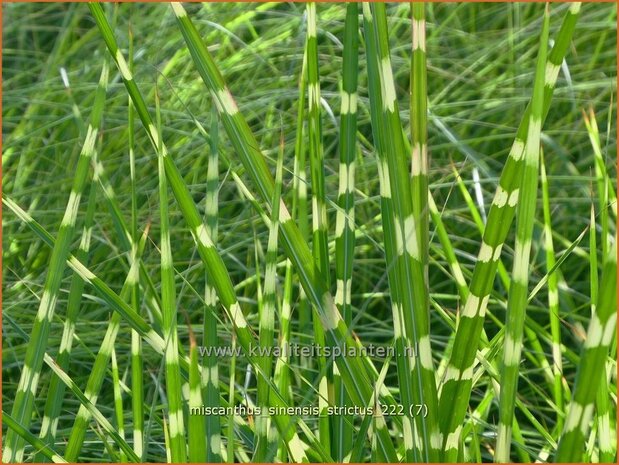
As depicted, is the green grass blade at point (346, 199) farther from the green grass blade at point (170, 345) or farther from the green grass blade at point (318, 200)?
the green grass blade at point (170, 345)

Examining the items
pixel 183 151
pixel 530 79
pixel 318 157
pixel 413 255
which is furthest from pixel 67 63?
pixel 413 255

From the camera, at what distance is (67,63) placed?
1.58 m

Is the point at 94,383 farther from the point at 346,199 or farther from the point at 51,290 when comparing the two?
the point at 346,199

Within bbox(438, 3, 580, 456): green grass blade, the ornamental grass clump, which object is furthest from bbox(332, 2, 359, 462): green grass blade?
bbox(438, 3, 580, 456): green grass blade

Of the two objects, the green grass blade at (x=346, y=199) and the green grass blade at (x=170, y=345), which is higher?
the green grass blade at (x=346, y=199)

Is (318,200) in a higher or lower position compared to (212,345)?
higher

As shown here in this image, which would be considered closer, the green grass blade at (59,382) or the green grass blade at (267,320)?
the green grass blade at (267,320)

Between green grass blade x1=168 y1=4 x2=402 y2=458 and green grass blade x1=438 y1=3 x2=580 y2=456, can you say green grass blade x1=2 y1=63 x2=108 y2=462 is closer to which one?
green grass blade x1=168 y1=4 x2=402 y2=458

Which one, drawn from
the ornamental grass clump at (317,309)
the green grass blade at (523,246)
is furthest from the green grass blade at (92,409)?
the green grass blade at (523,246)

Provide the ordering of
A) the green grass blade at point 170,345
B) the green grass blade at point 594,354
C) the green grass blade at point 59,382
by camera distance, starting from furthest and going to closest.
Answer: the green grass blade at point 59,382 < the green grass blade at point 170,345 < the green grass blade at point 594,354

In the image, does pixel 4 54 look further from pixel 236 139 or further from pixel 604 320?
pixel 604 320

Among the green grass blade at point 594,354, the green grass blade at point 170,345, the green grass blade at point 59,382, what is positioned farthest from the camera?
the green grass blade at point 59,382

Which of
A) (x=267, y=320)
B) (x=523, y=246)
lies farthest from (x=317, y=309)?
(x=523, y=246)

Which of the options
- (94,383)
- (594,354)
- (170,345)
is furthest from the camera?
(94,383)
